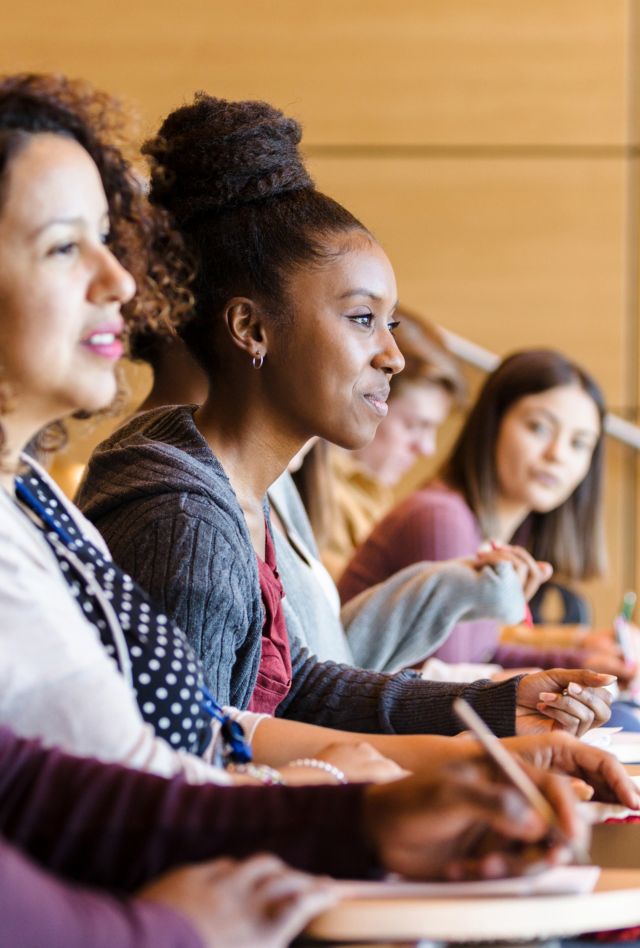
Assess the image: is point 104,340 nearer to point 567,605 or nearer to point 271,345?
point 271,345

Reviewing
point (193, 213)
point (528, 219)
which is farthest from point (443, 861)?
point (528, 219)

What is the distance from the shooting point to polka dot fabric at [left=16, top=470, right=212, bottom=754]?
103 centimetres

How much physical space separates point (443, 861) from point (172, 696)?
302mm

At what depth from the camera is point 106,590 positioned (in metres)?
1.05

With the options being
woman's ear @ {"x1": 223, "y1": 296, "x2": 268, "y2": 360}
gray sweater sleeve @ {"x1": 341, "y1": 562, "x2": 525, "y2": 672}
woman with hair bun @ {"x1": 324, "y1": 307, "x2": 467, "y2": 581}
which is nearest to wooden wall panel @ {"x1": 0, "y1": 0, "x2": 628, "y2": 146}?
woman with hair bun @ {"x1": 324, "y1": 307, "x2": 467, "y2": 581}

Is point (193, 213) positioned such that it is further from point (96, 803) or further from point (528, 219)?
point (528, 219)

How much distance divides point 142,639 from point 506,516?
197 centimetres

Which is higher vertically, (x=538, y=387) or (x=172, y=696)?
(x=538, y=387)

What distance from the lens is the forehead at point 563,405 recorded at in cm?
290

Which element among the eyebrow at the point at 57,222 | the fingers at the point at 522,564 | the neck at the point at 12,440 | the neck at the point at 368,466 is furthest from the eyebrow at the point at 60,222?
the neck at the point at 368,466

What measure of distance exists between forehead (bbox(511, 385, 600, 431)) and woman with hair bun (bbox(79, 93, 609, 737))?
146 centimetres

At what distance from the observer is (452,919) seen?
784 mm

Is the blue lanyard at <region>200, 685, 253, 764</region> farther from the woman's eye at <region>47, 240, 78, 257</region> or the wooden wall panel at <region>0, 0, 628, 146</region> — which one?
the wooden wall panel at <region>0, 0, 628, 146</region>

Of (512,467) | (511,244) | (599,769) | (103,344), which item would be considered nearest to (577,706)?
(599,769)
